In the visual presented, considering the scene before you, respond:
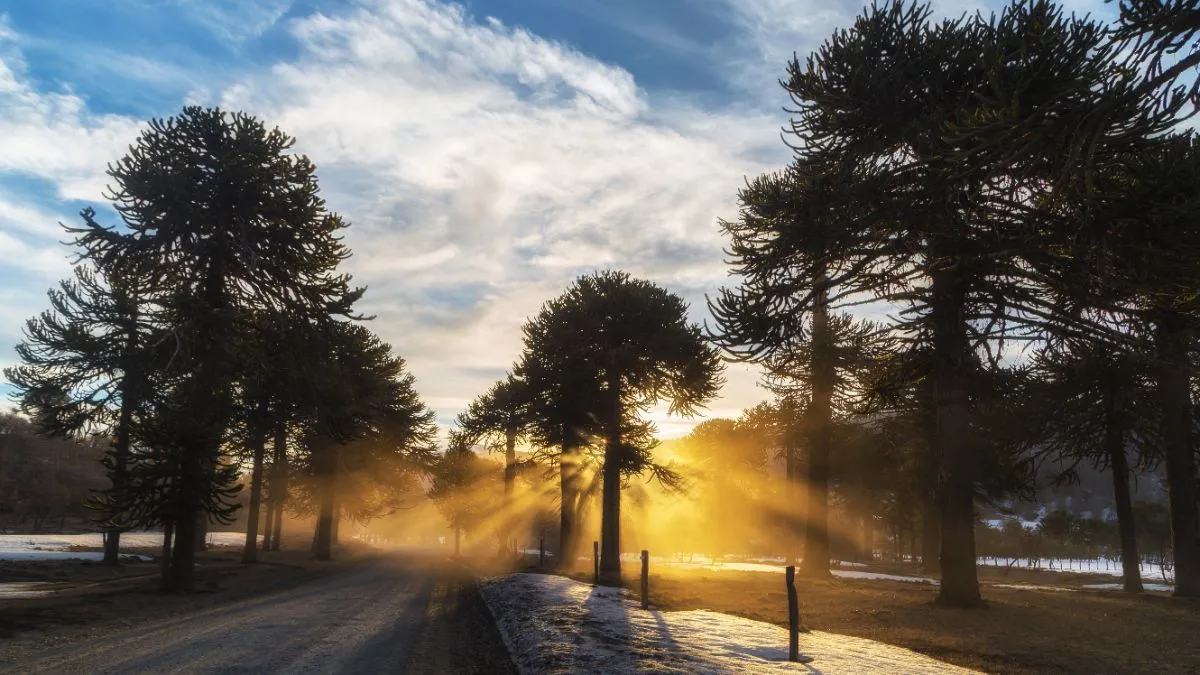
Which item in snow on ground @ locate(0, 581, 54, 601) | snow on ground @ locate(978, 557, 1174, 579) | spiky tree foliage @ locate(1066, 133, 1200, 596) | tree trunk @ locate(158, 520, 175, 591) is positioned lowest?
snow on ground @ locate(978, 557, 1174, 579)


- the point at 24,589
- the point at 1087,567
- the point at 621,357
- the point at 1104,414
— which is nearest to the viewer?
the point at 24,589

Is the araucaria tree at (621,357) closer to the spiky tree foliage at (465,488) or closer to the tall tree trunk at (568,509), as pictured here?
the tall tree trunk at (568,509)

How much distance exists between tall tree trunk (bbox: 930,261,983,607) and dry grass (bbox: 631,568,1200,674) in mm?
688

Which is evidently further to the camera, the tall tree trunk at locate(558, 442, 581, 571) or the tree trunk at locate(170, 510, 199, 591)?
the tall tree trunk at locate(558, 442, 581, 571)

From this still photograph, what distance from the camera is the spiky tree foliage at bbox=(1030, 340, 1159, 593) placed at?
62.3ft

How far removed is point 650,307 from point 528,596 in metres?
11.5

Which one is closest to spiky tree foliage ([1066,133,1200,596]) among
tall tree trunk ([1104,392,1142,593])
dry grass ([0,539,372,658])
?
tall tree trunk ([1104,392,1142,593])

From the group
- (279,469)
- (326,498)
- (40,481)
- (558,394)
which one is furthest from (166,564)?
(40,481)

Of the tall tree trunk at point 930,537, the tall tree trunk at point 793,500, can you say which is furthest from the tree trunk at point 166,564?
the tall tree trunk at point 930,537

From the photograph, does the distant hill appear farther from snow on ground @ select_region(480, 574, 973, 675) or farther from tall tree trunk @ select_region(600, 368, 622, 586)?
snow on ground @ select_region(480, 574, 973, 675)

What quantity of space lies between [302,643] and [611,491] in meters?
15.3

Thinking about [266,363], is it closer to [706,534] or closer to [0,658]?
[0,658]

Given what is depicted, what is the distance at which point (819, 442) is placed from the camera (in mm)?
24047

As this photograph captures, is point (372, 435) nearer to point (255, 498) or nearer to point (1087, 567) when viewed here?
point (255, 498)
